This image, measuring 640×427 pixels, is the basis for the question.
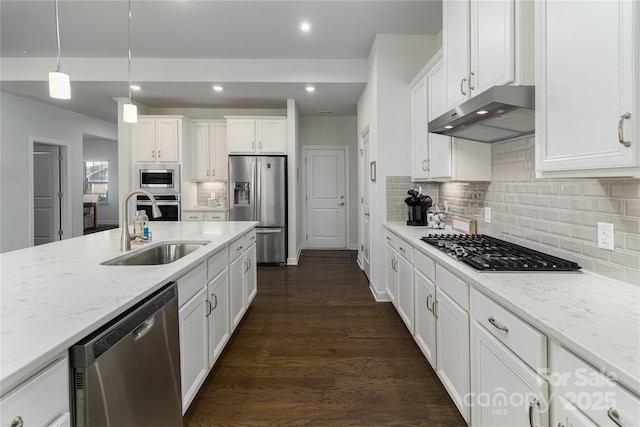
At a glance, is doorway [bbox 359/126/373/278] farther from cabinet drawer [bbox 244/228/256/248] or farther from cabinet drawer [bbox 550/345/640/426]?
cabinet drawer [bbox 550/345/640/426]

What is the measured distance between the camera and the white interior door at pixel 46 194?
21.3 feet

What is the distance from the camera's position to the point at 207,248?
82.5 inches

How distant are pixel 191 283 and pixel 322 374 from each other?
1.11m

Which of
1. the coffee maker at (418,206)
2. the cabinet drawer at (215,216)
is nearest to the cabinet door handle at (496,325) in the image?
the coffee maker at (418,206)

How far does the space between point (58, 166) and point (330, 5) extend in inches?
251

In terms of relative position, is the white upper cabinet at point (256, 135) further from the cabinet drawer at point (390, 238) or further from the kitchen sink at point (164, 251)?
the kitchen sink at point (164, 251)

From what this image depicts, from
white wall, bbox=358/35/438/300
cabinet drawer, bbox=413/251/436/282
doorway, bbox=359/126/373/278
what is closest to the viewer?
cabinet drawer, bbox=413/251/436/282

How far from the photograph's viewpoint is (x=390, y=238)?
337 cm

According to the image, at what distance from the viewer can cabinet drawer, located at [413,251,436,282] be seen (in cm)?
204

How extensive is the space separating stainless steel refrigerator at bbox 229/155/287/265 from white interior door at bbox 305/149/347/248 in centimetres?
134

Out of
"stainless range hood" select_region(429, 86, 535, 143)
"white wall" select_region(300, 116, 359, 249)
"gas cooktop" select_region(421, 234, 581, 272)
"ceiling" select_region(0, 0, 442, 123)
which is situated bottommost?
"gas cooktop" select_region(421, 234, 581, 272)

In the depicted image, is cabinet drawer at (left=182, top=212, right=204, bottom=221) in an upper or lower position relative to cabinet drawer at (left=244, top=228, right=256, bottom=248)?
upper

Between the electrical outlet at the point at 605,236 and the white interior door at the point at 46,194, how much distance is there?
821 centimetres

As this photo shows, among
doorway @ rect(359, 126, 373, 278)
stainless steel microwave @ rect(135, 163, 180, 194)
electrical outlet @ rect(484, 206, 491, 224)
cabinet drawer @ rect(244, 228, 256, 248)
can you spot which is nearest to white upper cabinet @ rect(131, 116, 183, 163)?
stainless steel microwave @ rect(135, 163, 180, 194)
